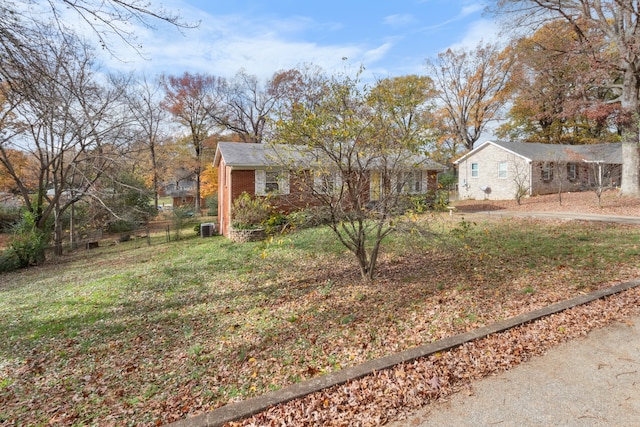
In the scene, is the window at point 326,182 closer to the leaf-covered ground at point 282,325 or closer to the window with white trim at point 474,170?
the leaf-covered ground at point 282,325

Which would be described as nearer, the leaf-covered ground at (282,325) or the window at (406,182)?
the leaf-covered ground at (282,325)

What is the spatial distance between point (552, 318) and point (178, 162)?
31.5m

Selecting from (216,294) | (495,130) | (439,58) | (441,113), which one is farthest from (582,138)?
(216,294)

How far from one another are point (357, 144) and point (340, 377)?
3241mm

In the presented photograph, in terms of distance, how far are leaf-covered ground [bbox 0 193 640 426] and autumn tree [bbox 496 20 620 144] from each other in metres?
13.1

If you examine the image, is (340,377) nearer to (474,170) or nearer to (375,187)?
(375,187)

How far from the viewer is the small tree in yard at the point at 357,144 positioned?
4.74 metres

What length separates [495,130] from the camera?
1313 inches

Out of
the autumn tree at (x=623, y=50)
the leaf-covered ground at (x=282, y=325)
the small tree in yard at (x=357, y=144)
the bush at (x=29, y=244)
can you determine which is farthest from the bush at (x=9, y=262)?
the autumn tree at (x=623, y=50)

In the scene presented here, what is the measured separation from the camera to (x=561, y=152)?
22797 mm

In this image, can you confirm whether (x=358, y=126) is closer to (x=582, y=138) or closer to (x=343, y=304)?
(x=343, y=304)

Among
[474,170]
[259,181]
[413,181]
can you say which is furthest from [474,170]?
[413,181]

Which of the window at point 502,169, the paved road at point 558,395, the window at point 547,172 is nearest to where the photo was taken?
the paved road at point 558,395

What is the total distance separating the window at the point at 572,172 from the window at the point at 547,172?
7.17 feet
